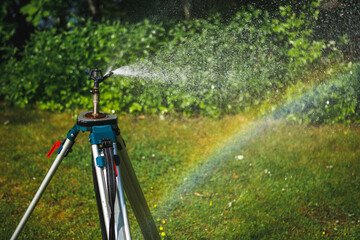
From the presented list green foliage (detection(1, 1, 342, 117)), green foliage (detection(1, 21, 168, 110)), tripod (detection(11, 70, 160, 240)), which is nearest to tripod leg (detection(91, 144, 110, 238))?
tripod (detection(11, 70, 160, 240))

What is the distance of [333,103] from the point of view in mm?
4023

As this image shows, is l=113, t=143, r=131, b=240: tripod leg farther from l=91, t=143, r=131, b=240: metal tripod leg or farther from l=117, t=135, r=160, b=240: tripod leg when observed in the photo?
l=117, t=135, r=160, b=240: tripod leg

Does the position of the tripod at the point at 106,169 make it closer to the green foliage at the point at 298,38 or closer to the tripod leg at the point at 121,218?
the tripod leg at the point at 121,218

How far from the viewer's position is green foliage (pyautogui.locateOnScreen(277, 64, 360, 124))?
3857 mm

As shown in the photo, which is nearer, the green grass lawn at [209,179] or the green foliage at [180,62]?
the green grass lawn at [209,179]

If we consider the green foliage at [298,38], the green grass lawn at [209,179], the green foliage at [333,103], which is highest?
the green foliage at [298,38]

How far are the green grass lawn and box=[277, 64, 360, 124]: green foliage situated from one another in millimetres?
116

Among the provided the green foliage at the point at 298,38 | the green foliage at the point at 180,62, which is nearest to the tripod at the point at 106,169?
the green foliage at the point at 180,62

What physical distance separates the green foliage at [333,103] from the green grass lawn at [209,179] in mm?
116

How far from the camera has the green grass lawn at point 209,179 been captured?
2.57 m

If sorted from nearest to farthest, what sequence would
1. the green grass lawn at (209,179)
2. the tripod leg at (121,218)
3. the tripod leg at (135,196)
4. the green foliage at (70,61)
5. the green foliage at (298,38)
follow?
the tripod leg at (121,218)
the tripod leg at (135,196)
the green grass lawn at (209,179)
the green foliage at (298,38)
the green foliage at (70,61)

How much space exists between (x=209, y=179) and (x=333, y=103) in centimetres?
179

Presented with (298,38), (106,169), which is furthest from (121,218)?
(298,38)

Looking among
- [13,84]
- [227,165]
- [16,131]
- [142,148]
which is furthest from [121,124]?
[13,84]
